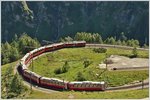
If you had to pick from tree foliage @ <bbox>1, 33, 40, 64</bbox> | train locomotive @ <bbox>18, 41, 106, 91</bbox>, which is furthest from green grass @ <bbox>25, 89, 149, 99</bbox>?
tree foliage @ <bbox>1, 33, 40, 64</bbox>

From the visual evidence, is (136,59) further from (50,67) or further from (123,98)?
(123,98)

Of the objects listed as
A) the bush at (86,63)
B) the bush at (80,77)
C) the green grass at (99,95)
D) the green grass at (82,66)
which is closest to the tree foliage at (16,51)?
the green grass at (82,66)

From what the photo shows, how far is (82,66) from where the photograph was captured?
10912 cm

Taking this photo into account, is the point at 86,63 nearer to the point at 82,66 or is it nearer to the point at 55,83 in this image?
the point at 82,66

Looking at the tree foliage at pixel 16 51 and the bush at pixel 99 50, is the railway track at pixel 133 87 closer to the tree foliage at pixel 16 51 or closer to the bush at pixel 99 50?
the bush at pixel 99 50

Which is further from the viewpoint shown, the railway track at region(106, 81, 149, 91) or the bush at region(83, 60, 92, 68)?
the bush at region(83, 60, 92, 68)

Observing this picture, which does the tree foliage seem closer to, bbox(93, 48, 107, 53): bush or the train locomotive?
the train locomotive

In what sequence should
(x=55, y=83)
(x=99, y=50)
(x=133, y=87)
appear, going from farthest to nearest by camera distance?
1. (x=99, y=50)
2. (x=55, y=83)
3. (x=133, y=87)

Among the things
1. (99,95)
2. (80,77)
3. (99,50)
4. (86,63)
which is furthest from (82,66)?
(99,95)

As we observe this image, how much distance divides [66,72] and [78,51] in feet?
70.6

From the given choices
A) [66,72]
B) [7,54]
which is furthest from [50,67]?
[7,54]

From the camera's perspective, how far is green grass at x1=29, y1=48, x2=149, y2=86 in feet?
320

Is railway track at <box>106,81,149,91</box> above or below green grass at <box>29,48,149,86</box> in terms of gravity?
below

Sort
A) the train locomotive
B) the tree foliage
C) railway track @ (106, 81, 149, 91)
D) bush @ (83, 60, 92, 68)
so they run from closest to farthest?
the train locomotive → railway track @ (106, 81, 149, 91) → bush @ (83, 60, 92, 68) → the tree foliage
